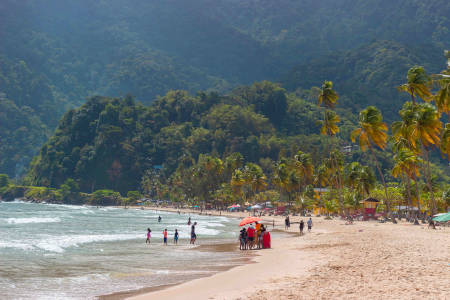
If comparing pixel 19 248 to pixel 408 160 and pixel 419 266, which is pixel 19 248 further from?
pixel 408 160

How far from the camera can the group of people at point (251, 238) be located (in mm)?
28828

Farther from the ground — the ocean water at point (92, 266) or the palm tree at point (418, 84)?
the palm tree at point (418, 84)

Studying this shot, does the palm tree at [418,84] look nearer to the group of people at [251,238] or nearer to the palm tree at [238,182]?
the group of people at [251,238]

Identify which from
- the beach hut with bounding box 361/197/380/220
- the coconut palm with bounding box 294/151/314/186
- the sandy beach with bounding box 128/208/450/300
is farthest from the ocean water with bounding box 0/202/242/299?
the coconut palm with bounding box 294/151/314/186

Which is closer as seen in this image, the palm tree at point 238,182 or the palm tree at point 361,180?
the palm tree at point 361,180

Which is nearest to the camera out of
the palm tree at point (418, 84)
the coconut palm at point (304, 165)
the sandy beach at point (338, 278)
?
the sandy beach at point (338, 278)

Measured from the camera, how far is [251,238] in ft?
94.1

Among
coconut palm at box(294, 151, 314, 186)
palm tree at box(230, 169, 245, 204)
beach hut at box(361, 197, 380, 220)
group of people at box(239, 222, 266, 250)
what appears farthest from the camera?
Answer: palm tree at box(230, 169, 245, 204)

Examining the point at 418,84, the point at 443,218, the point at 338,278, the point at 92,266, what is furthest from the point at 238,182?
the point at 338,278

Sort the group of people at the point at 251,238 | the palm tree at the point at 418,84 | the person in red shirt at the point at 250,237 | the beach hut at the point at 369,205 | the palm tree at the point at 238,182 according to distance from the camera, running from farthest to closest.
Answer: the palm tree at the point at 238,182 < the beach hut at the point at 369,205 < the palm tree at the point at 418,84 < the group of people at the point at 251,238 < the person in red shirt at the point at 250,237

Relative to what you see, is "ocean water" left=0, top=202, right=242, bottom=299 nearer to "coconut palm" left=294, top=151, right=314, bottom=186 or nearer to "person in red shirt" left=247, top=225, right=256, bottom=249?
"person in red shirt" left=247, top=225, right=256, bottom=249

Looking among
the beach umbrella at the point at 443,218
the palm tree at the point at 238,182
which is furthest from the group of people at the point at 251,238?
the palm tree at the point at 238,182

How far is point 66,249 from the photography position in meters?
29.1

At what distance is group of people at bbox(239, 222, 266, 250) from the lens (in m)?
28.8
